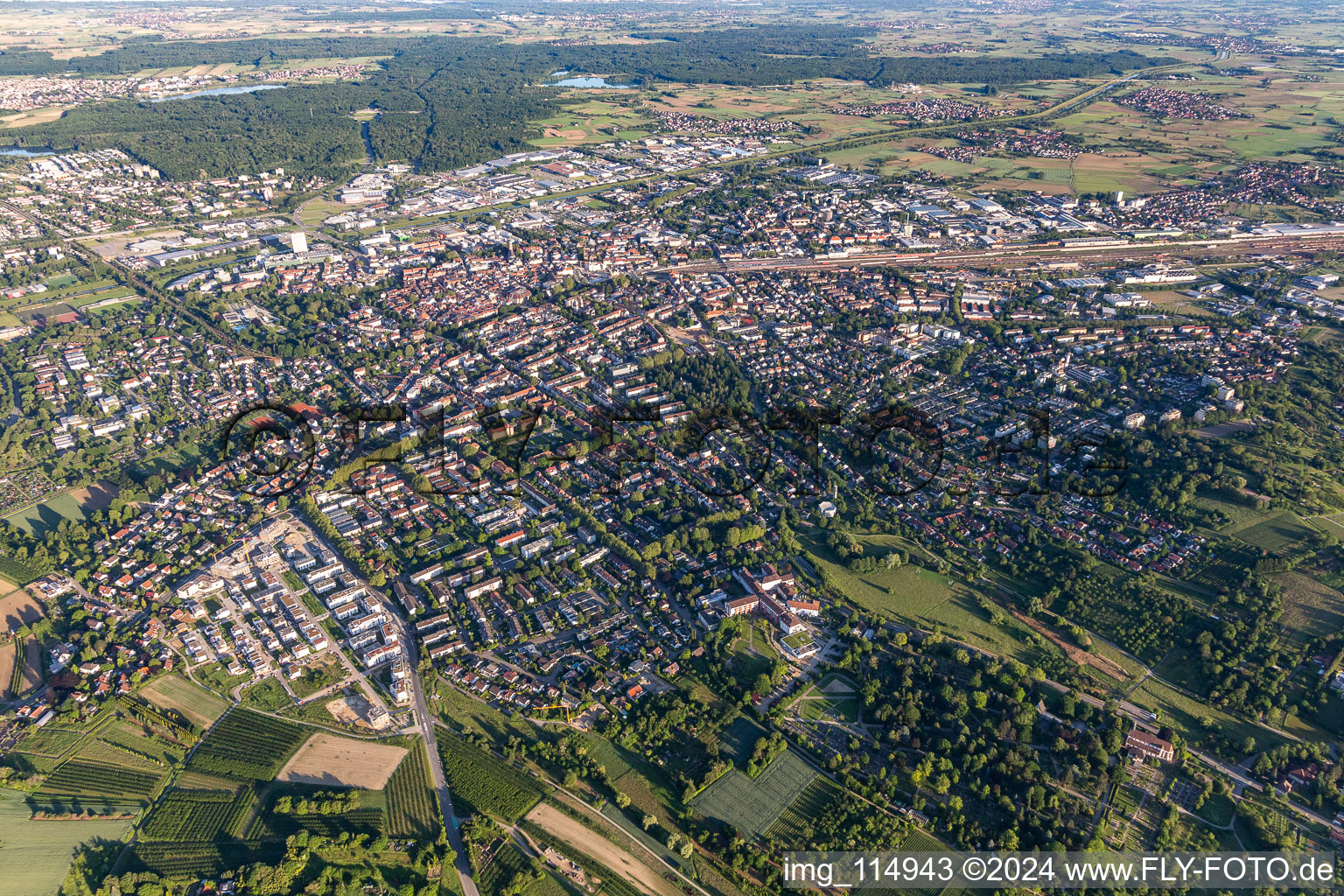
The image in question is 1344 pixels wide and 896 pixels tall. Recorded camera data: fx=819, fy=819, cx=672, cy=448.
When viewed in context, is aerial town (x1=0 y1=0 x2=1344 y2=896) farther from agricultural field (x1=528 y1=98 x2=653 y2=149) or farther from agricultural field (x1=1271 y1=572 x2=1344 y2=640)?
agricultural field (x1=528 y1=98 x2=653 y2=149)

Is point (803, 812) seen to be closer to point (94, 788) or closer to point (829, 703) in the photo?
point (829, 703)

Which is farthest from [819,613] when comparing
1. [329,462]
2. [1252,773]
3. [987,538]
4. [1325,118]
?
[1325,118]

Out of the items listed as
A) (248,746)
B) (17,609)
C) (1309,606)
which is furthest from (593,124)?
(1309,606)

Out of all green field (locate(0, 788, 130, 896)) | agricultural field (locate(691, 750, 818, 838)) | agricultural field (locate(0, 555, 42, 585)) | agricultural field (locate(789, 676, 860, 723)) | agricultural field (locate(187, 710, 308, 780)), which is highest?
agricultural field (locate(789, 676, 860, 723))

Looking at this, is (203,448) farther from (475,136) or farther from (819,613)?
(475,136)

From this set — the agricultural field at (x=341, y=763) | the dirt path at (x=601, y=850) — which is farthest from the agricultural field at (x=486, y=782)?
the agricultural field at (x=341, y=763)

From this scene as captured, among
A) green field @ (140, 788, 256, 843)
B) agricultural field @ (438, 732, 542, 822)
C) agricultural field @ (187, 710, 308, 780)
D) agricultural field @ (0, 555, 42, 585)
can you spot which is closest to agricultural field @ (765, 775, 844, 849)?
agricultural field @ (438, 732, 542, 822)

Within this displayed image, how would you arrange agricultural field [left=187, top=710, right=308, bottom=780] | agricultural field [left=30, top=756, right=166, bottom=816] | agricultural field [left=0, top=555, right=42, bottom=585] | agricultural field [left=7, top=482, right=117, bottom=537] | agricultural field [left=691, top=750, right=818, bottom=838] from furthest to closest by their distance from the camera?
agricultural field [left=7, top=482, right=117, bottom=537] → agricultural field [left=0, top=555, right=42, bottom=585] → agricultural field [left=187, top=710, right=308, bottom=780] → agricultural field [left=30, top=756, right=166, bottom=816] → agricultural field [left=691, top=750, right=818, bottom=838]
